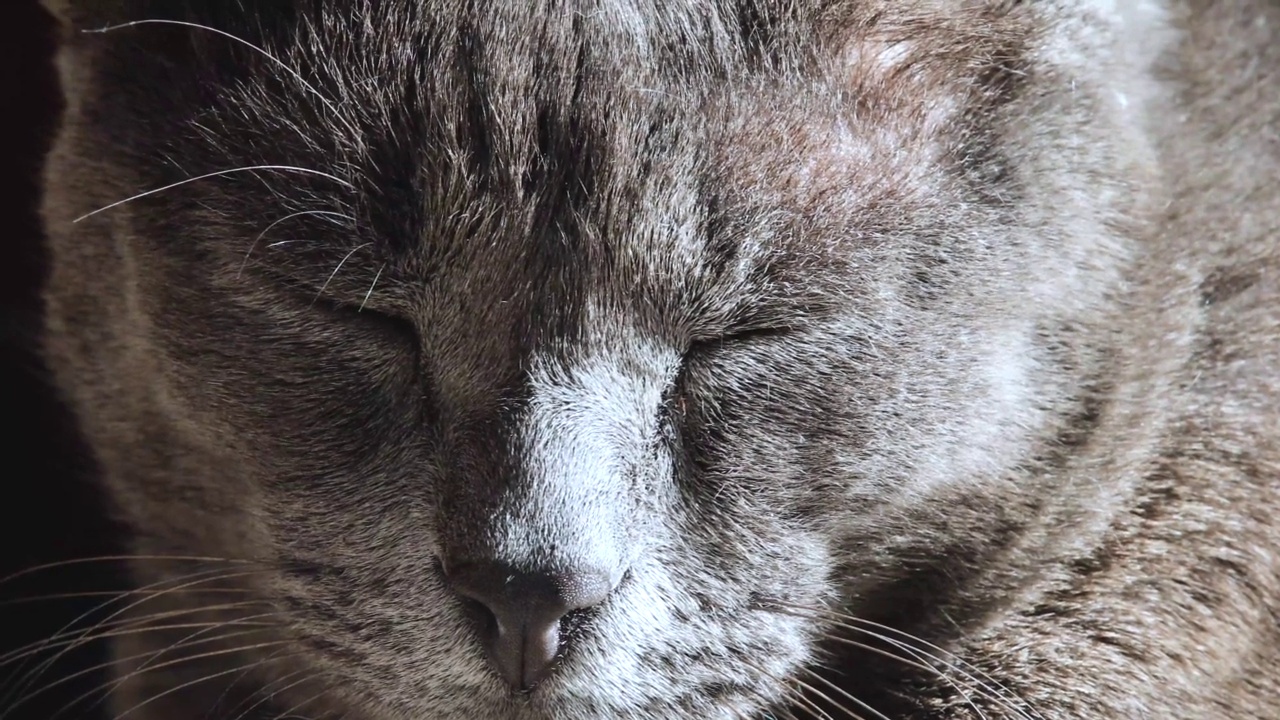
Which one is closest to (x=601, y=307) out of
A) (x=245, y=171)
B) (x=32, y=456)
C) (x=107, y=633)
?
(x=245, y=171)

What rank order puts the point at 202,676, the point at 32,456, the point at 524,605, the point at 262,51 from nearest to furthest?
the point at 524,605 → the point at 262,51 → the point at 202,676 → the point at 32,456

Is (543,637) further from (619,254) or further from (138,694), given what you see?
(138,694)

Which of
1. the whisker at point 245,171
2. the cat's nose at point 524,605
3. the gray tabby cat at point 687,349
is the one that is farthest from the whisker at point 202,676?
the whisker at point 245,171

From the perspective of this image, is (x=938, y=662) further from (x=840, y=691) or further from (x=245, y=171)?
(x=245, y=171)

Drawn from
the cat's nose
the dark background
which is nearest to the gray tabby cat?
the cat's nose

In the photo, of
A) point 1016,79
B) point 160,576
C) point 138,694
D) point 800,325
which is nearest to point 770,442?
point 800,325

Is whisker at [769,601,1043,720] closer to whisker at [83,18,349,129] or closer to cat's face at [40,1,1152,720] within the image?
cat's face at [40,1,1152,720]

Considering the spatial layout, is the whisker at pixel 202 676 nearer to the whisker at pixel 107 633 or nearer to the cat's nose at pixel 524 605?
the whisker at pixel 107 633
